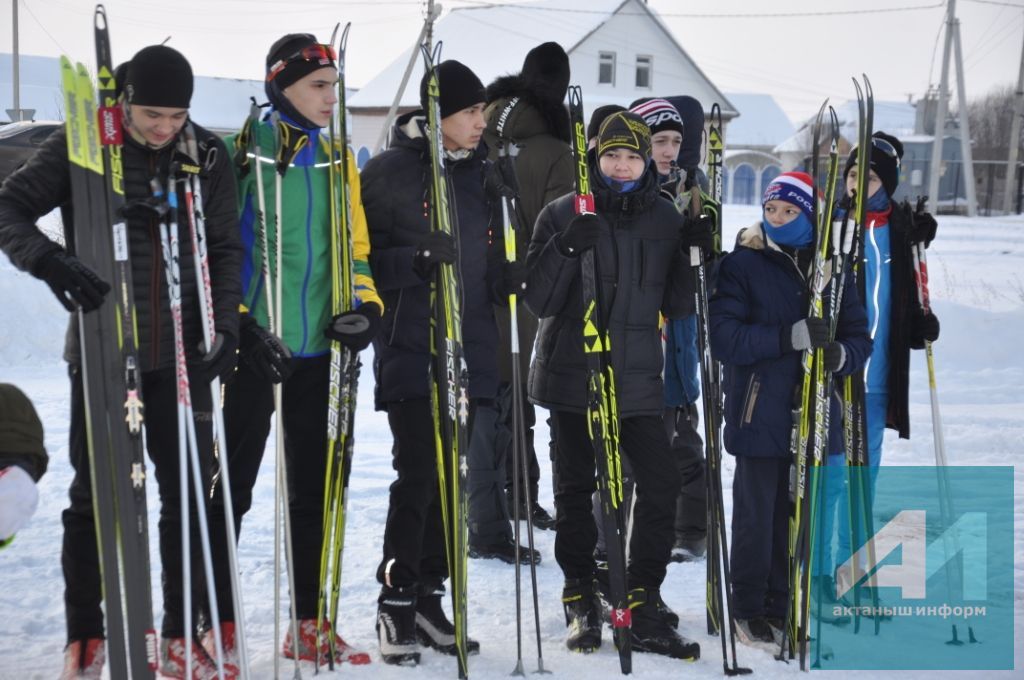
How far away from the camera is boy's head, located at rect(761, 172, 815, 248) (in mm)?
3713

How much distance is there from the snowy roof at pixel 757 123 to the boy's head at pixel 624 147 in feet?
174

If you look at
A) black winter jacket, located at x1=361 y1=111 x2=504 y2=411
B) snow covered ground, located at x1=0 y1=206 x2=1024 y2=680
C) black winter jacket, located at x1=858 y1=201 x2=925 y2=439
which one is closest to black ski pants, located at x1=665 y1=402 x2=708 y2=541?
snow covered ground, located at x1=0 y1=206 x2=1024 y2=680

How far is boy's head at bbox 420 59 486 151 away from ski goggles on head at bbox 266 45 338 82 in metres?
0.37

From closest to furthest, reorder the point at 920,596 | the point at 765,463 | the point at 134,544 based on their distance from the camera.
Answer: the point at 134,544 < the point at 765,463 < the point at 920,596

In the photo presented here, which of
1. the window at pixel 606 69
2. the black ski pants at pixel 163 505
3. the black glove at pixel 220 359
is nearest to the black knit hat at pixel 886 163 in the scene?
the black glove at pixel 220 359

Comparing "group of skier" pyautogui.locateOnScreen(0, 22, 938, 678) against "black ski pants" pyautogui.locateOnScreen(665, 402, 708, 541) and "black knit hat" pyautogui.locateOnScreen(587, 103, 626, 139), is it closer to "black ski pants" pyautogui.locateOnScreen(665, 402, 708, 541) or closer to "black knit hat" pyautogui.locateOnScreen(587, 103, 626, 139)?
"black knit hat" pyautogui.locateOnScreen(587, 103, 626, 139)

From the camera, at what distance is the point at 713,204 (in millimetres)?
3861

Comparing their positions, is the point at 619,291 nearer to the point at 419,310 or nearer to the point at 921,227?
the point at 419,310

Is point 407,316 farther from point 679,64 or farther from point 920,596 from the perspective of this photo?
point 679,64

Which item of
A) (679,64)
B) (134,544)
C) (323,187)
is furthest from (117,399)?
(679,64)

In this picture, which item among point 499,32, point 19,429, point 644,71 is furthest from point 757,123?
point 19,429

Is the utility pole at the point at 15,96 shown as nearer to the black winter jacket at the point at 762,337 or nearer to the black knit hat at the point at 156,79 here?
the black knit hat at the point at 156,79

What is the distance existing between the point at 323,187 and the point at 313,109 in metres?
0.24

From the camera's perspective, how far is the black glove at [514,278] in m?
3.46
